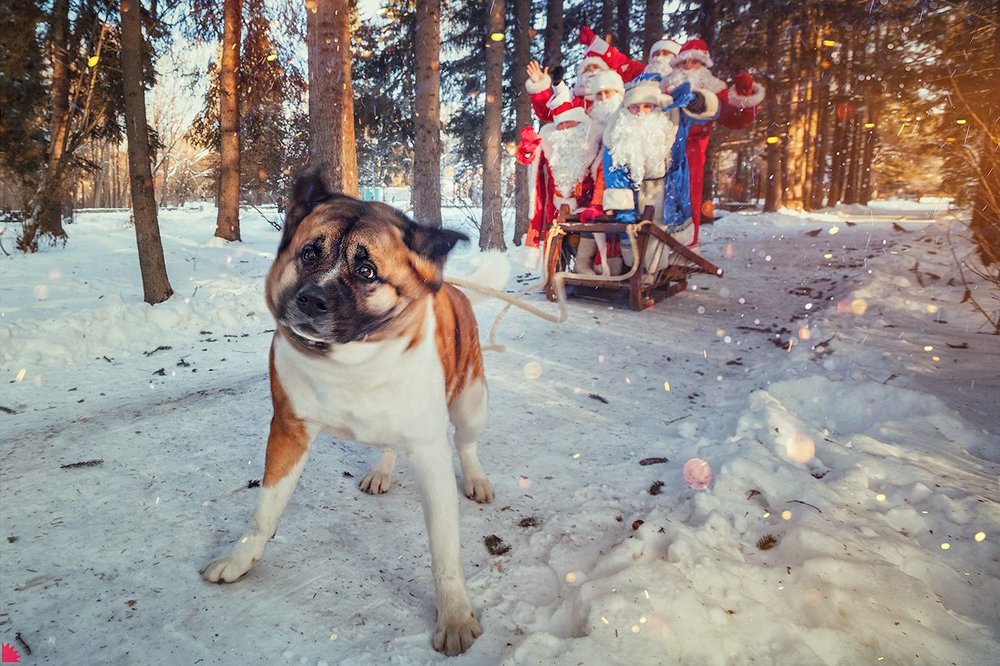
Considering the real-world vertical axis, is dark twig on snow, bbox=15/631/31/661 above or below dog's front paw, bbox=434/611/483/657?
above

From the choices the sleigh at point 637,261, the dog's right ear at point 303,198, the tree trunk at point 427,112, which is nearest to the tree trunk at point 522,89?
the tree trunk at point 427,112

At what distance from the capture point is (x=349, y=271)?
1849 mm

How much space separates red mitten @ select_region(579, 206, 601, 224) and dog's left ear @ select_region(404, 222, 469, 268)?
6392 millimetres

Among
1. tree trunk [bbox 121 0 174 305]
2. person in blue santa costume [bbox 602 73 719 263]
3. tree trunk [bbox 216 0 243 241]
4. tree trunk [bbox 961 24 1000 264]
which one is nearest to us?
tree trunk [bbox 961 24 1000 264]

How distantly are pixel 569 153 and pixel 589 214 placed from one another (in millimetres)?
1009

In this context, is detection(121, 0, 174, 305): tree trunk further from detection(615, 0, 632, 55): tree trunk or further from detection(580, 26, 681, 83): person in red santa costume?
detection(615, 0, 632, 55): tree trunk

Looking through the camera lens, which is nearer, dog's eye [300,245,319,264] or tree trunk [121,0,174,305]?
dog's eye [300,245,319,264]

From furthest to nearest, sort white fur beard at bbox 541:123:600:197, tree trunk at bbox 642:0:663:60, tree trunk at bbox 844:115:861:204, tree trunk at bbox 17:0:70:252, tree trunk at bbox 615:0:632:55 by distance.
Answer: tree trunk at bbox 844:115:861:204 → tree trunk at bbox 615:0:632:55 → tree trunk at bbox 642:0:663:60 → tree trunk at bbox 17:0:70:252 → white fur beard at bbox 541:123:600:197

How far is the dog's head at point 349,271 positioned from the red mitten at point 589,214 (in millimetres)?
6349

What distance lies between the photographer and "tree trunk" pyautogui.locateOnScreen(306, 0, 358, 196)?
6.70 metres

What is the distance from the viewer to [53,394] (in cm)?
420

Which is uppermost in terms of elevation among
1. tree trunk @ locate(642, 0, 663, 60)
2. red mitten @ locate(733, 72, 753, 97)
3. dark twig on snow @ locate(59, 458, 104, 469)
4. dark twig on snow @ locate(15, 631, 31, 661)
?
tree trunk @ locate(642, 0, 663, 60)

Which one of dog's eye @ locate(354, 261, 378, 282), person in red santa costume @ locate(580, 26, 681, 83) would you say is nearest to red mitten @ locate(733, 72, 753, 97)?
person in red santa costume @ locate(580, 26, 681, 83)

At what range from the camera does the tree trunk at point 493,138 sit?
39.9ft
